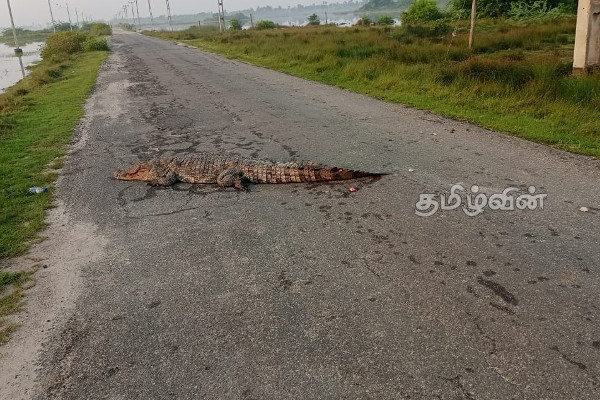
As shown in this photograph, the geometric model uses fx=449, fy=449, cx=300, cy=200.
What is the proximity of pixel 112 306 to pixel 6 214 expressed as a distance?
285 cm

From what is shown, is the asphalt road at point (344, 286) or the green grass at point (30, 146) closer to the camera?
the asphalt road at point (344, 286)

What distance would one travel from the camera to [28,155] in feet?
27.7

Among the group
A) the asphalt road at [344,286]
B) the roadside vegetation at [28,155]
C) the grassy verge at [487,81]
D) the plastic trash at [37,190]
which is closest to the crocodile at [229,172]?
the asphalt road at [344,286]

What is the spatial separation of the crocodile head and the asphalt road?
0.60ft

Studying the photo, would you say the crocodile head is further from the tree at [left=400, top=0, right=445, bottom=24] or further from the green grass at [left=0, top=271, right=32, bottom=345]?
the tree at [left=400, top=0, right=445, bottom=24]

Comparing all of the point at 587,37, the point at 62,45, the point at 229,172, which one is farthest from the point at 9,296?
the point at 62,45

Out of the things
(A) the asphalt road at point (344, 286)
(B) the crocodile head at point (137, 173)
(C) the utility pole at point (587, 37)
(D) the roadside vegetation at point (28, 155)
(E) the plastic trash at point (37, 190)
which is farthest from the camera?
(C) the utility pole at point (587, 37)

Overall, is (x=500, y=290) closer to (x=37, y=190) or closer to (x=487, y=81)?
(x=37, y=190)

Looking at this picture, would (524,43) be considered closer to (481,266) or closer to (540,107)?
(540,107)

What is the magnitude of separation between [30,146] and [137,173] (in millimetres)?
3741

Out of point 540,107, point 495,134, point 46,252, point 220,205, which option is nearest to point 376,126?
point 495,134

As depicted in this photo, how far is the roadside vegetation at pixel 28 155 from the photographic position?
4.41m

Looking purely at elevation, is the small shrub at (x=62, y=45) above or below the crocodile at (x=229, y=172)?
above

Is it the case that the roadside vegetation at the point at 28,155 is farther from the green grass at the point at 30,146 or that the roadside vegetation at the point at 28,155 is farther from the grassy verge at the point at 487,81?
the grassy verge at the point at 487,81
